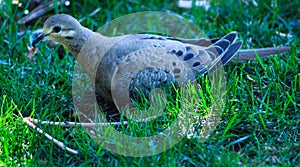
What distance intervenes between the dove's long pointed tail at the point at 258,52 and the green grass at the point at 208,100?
6 cm

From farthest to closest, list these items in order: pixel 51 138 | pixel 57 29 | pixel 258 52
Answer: pixel 258 52
pixel 57 29
pixel 51 138

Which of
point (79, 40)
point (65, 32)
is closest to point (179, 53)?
point (79, 40)

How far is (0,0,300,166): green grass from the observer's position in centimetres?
338

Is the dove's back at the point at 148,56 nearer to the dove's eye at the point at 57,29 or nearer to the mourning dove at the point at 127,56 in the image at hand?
the mourning dove at the point at 127,56

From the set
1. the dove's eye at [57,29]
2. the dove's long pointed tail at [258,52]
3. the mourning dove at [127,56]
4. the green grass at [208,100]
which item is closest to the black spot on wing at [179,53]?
the mourning dove at [127,56]

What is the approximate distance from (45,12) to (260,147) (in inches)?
121

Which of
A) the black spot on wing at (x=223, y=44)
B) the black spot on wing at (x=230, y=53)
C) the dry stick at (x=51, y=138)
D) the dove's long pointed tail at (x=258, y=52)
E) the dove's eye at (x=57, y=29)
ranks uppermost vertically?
the dove's eye at (x=57, y=29)

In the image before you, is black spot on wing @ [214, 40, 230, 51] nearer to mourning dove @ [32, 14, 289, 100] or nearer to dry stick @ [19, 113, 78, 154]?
mourning dove @ [32, 14, 289, 100]

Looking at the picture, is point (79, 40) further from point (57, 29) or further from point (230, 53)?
point (230, 53)

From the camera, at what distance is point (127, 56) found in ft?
12.9

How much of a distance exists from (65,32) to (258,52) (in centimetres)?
172

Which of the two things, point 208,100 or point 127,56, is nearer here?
point 208,100

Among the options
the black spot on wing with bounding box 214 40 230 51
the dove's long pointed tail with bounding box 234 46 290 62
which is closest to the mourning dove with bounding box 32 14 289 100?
the black spot on wing with bounding box 214 40 230 51

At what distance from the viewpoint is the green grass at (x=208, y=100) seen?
3375 millimetres
